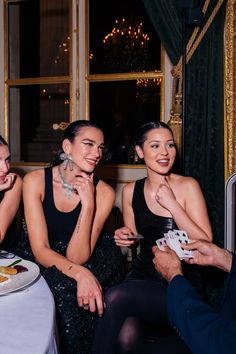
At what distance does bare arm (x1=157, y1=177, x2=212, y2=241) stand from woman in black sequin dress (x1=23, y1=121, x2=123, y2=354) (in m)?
0.33

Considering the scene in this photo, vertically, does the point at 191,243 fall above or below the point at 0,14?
below

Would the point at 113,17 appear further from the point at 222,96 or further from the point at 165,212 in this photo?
the point at 165,212

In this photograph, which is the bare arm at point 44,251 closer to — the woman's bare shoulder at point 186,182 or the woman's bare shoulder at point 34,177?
the woman's bare shoulder at point 34,177

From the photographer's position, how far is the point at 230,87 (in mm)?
2939

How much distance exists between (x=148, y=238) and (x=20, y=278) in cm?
100

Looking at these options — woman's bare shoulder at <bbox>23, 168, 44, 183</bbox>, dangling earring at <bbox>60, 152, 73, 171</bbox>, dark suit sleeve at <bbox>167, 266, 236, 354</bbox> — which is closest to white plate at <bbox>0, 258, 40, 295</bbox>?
dark suit sleeve at <bbox>167, 266, 236, 354</bbox>

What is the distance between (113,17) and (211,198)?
2.00 meters

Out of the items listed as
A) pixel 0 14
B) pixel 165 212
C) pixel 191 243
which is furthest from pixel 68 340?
pixel 0 14

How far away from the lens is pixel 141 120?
12.6 ft

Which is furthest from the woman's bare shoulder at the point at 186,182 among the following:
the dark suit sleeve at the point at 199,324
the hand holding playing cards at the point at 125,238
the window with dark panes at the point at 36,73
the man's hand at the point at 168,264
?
the window with dark panes at the point at 36,73

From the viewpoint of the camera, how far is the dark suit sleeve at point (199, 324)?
0.93 m

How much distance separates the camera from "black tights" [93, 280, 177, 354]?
1683mm

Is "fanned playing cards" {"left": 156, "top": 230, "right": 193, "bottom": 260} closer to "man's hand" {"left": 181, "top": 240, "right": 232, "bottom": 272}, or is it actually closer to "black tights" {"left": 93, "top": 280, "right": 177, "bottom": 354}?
"man's hand" {"left": 181, "top": 240, "right": 232, "bottom": 272}

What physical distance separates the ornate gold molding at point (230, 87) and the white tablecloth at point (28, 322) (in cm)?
209
